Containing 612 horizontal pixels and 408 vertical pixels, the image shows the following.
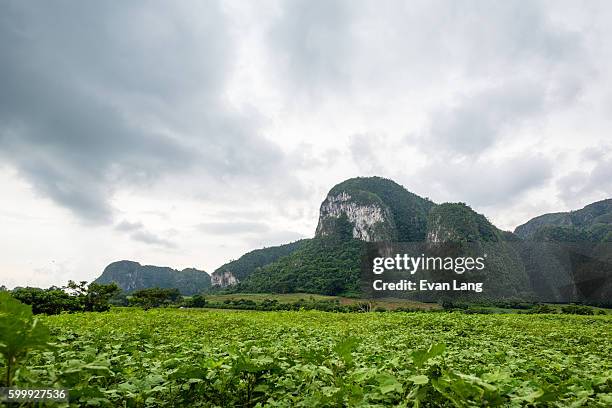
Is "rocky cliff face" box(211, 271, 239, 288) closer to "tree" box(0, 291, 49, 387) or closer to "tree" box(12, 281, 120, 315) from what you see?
"tree" box(12, 281, 120, 315)

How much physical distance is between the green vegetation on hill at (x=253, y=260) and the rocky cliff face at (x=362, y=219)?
17272mm

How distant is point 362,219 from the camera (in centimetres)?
16088

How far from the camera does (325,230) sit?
16425cm

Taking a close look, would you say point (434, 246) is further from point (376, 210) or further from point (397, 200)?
point (397, 200)

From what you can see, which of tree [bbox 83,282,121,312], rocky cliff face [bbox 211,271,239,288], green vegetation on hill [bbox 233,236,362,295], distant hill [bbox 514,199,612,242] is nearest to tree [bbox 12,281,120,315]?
tree [bbox 83,282,121,312]

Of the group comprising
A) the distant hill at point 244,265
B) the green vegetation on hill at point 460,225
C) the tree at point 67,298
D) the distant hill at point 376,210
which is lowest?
the tree at point 67,298

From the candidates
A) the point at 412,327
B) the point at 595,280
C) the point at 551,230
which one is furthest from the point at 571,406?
the point at 551,230

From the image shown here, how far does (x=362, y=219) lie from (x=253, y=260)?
62746 millimetres

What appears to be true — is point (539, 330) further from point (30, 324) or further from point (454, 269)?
point (454, 269)

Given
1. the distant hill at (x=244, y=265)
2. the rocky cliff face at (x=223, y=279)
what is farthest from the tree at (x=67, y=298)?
the rocky cliff face at (x=223, y=279)

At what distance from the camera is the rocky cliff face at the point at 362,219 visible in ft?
489

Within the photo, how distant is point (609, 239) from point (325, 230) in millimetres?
98214

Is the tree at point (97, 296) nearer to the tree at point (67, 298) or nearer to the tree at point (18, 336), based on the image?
the tree at point (67, 298)

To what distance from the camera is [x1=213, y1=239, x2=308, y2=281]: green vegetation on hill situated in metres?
172
